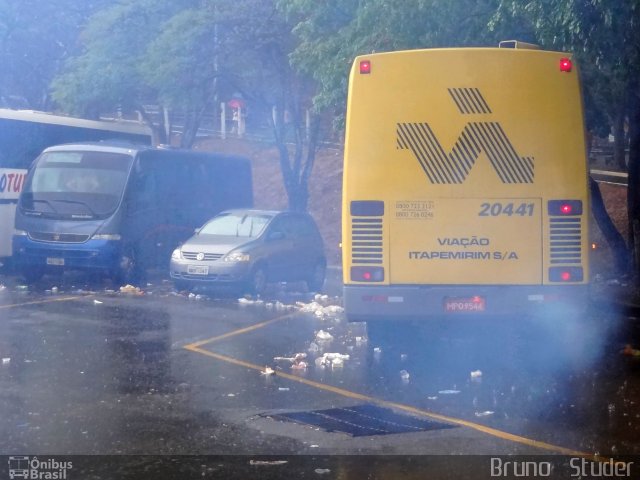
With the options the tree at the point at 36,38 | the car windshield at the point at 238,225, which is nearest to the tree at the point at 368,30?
the car windshield at the point at 238,225

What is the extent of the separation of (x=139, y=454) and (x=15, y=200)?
15086 millimetres

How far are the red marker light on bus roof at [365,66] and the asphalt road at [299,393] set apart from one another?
2947 millimetres

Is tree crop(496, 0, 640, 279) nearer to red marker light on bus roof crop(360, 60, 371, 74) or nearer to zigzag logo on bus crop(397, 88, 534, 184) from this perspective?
zigzag logo on bus crop(397, 88, 534, 184)

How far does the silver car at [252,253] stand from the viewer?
1836 centimetres

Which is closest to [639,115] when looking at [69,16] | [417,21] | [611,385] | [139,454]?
[417,21]

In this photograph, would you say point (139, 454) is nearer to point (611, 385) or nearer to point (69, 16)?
point (611, 385)

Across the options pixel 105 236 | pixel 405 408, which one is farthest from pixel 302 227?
pixel 405 408

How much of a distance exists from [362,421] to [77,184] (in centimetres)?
1289

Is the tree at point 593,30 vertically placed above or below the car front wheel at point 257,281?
above

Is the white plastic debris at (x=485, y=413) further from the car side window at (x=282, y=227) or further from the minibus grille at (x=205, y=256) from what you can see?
the car side window at (x=282, y=227)

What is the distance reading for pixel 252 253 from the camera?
1867 cm

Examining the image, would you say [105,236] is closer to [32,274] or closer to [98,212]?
[98,212]

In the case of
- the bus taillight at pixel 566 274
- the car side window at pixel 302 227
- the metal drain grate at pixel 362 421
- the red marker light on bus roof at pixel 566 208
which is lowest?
the metal drain grate at pixel 362 421

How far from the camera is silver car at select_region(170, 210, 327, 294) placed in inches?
723
